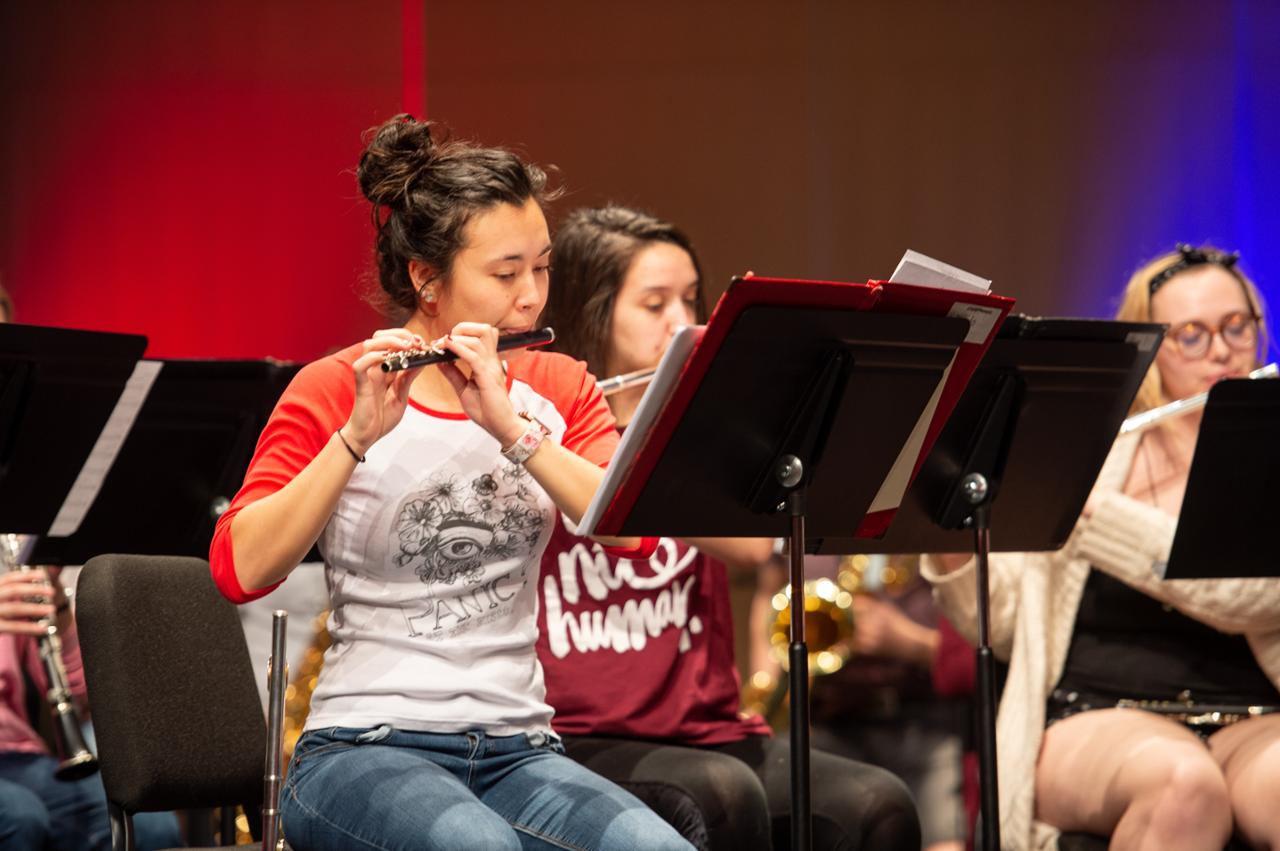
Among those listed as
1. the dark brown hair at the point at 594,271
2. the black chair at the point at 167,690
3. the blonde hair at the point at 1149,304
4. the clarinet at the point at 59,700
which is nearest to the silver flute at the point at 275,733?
the black chair at the point at 167,690

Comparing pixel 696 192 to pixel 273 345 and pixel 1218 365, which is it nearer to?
pixel 273 345

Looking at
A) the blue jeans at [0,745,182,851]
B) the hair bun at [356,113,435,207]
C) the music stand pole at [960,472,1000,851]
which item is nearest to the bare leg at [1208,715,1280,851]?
the music stand pole at [960,472,1000,851]

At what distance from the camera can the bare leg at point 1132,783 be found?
216cm

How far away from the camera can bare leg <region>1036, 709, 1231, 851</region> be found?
216 cm

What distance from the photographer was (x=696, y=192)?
13.2 ft

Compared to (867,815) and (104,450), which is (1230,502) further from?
(104,450)

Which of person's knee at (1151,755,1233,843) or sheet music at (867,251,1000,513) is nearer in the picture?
sheet music at (867,251,1000,513)

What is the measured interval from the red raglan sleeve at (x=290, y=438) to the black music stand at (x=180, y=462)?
2.00 feet

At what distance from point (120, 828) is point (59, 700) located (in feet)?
2.13

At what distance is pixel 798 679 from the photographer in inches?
67.7

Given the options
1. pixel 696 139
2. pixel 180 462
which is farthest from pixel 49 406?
pixel 696 139

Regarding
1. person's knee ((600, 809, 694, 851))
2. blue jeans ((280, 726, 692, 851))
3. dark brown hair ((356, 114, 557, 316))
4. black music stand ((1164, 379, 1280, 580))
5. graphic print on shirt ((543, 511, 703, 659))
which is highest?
dark brown hair ((356, 114, 557, 316))

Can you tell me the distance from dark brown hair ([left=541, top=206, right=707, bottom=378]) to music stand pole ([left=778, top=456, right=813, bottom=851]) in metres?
0.84

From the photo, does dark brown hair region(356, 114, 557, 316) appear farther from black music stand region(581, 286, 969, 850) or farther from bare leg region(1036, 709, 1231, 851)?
bare leg region(1036, 709, 1231, 851)
